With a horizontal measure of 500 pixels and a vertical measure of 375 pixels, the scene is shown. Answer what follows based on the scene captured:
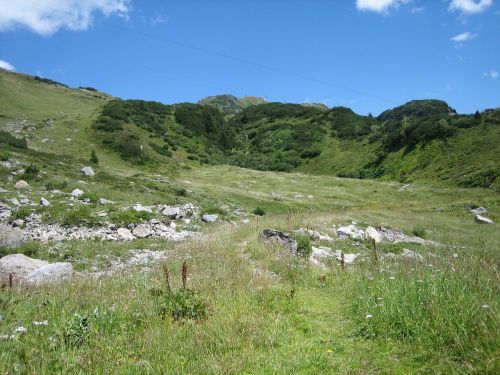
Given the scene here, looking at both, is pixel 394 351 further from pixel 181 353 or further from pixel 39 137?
pixel 39 137

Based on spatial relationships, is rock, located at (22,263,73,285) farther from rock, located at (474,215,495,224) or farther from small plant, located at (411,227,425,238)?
rock, located at (474,215,495,224)

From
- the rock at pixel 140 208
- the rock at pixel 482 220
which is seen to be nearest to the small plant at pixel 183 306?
the rock at pixel 140 208

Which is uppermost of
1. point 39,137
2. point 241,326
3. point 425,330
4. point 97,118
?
point 97,118

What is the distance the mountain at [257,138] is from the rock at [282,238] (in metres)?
26.2

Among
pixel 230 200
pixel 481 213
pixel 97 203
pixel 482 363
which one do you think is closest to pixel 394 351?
pixel 482 363

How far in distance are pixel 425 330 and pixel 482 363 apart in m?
1.04

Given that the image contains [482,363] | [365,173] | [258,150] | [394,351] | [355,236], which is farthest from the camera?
[258,150]

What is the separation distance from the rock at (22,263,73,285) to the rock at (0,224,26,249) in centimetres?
508

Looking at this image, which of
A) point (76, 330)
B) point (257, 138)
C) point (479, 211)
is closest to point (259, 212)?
point (479, 211)

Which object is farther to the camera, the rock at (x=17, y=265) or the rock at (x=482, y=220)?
the rock at (x=482, y=220)

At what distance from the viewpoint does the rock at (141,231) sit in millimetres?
17373

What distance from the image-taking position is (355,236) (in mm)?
19906

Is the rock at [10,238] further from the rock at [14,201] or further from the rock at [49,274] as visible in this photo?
the rock at [14,201]

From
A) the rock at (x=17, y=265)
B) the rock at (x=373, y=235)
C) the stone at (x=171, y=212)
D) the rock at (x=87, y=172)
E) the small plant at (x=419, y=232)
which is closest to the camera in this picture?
the rock at (x=17, y=265)
